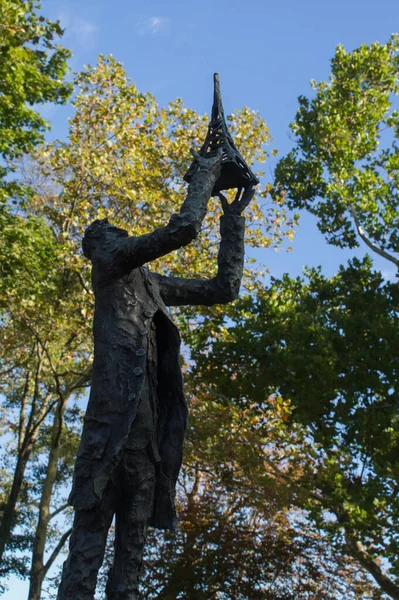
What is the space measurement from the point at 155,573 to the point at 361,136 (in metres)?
10.0

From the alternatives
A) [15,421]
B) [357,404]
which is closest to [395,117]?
[357,404]

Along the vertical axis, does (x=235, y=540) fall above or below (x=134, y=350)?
above

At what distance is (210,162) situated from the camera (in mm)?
4113

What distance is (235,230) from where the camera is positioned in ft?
13.3

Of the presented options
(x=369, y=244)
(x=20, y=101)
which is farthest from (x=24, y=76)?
(x=369, y=244)

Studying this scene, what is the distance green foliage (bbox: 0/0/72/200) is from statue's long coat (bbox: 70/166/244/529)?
839cm

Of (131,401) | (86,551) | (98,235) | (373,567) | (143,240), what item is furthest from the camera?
(373,567)

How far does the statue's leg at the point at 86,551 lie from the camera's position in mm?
2865

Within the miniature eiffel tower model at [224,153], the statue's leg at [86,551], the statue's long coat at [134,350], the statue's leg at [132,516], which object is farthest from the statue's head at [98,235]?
the statue's leg at [86,551]

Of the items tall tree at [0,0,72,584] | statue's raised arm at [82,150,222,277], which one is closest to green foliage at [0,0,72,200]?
tall tree at [0,0,72,584]

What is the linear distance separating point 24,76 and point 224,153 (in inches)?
368

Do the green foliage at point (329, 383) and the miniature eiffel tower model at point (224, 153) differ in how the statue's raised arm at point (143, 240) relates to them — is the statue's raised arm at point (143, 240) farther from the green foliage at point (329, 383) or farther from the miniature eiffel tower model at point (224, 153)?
the green foliage at point (329, 383)

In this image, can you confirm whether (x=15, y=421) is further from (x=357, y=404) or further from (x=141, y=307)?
(x=141, y=307)

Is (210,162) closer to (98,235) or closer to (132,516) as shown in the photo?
(98,235)
